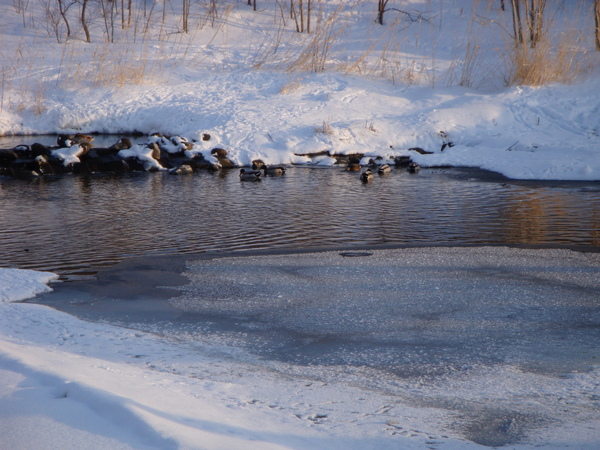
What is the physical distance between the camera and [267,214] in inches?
327

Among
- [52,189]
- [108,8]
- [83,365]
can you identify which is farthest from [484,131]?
[108,8]

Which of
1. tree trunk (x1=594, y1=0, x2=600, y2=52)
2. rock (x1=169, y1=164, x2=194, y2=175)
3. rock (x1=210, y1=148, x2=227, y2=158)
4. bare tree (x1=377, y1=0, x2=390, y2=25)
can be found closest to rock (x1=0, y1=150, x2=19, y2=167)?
rock (x1=169, y1=164, x2=194, y2=175)

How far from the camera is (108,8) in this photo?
25234mm

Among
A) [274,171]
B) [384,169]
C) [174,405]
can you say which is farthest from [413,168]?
[174,405]

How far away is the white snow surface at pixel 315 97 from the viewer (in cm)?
1348

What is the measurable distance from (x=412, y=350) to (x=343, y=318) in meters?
0.72

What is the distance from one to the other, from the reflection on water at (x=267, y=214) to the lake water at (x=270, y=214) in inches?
0.5

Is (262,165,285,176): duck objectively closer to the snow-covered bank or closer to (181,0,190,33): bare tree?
the snow-covered bank

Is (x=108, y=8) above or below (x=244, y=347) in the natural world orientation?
above

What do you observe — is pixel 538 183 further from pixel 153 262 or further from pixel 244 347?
pixel 244 347

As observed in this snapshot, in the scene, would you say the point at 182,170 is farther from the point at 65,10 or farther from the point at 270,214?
the point at 65,10

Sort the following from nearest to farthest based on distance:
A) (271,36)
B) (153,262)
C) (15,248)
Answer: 1. (153,262)
2. (15,248)
3. (271,36)

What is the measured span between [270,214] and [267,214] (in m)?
0.04

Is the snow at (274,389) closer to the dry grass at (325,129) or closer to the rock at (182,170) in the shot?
the rock at (182,170)
